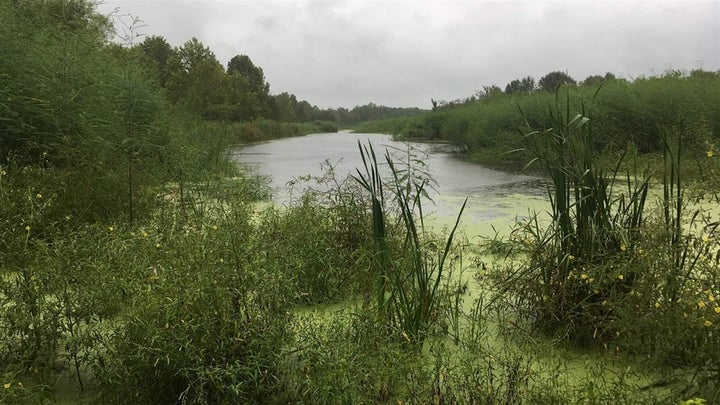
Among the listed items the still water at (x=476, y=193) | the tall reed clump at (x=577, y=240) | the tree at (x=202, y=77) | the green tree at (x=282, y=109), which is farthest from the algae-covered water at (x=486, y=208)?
the green tree at (x=282, y=109)

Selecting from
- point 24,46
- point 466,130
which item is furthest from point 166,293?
point 466,130

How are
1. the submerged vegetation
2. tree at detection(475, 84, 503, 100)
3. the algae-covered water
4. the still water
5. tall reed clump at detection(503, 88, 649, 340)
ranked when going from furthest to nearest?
tree at detection(475, 84, 503, 100) < the still water < tall reed clump at detection(503, 88, 649, 340) < the algae-covered water < the submerged vegetation

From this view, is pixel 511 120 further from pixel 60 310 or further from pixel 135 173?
pixel 60 310

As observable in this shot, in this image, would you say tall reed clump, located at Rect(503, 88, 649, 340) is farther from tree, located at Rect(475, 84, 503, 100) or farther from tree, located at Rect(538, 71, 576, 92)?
tree, located at Rect(475, 84, 503, 100)

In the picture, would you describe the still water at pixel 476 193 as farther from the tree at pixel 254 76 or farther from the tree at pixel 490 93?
the tree at pixel 254 76

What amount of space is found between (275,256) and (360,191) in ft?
3.79

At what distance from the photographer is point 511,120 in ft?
46.8

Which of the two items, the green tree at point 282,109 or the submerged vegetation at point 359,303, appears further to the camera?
the green tree at point 282,109

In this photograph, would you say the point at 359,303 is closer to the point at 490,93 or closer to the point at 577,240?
the point at 577,240

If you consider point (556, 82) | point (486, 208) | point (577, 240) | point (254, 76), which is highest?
point (254, 76)

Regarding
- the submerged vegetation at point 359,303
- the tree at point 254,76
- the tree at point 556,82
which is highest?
the tree at point 254,76

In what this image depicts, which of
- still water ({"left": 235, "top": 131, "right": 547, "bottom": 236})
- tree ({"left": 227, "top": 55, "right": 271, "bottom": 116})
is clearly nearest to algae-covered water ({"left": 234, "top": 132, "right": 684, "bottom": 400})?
still water ({"left": 235, "top": 131, "right": 547, "bottom": 236})

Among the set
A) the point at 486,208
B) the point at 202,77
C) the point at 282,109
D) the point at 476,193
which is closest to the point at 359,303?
the point at 486,208

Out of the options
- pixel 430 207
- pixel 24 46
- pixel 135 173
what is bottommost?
pixel 430 207
